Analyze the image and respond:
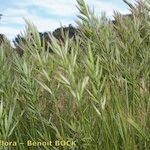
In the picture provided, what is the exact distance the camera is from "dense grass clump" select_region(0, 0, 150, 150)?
5.88 feet

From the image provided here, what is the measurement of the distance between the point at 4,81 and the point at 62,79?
2.37 feet

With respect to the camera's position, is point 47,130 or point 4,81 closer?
point 47,130

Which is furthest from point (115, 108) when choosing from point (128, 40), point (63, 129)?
point (128, 40)

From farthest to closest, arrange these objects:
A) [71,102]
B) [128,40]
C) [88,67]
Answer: [128,40], [71,102], [88,67]

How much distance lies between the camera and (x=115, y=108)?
6.13 feet

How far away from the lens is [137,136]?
1.85 m

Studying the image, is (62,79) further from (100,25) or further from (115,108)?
(100,25)

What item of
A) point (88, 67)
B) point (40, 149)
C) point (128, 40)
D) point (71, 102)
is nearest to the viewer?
point (88, 67)

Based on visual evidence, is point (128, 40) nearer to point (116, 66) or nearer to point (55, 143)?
point (116, 66)

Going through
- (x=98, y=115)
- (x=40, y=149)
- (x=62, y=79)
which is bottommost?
(x=40, y=149)

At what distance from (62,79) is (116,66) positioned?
1.59ft

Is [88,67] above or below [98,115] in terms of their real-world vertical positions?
above

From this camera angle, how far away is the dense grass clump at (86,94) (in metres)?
1.79

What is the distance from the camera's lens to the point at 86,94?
223cm
